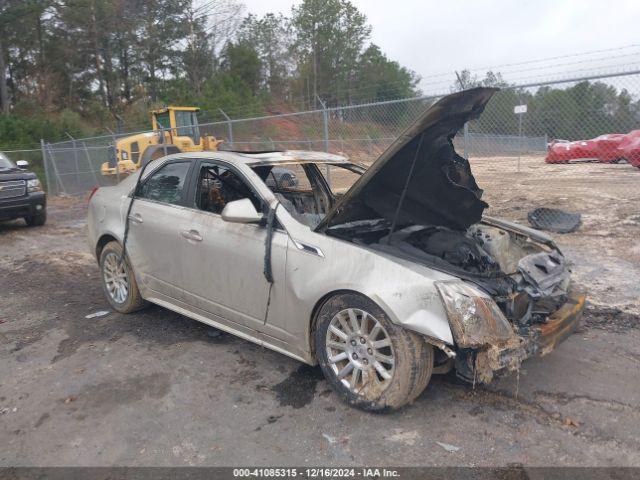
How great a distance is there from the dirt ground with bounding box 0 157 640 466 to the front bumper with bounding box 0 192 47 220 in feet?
16.4

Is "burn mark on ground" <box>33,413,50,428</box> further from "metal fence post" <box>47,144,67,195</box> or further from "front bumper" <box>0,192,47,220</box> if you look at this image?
"metal fence post" <box>47,144,67,195</box>

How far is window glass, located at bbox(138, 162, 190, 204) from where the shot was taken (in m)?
4.23

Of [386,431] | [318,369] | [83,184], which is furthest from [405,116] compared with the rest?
[83,184]

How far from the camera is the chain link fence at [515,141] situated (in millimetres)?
7203

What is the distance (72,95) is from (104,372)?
37.0m

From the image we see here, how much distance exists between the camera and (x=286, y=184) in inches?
196

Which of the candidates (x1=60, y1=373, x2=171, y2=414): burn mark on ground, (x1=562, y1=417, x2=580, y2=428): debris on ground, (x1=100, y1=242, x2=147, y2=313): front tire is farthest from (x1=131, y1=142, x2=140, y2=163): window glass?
(x1=562, y1=417, x2=580, y2=428): debris on ground

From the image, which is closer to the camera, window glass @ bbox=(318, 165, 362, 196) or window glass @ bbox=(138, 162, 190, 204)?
window glass @ bbox=(138, 162, 190, 204)

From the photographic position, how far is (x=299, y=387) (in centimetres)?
337

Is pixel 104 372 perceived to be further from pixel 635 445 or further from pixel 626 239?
pixel 626 239

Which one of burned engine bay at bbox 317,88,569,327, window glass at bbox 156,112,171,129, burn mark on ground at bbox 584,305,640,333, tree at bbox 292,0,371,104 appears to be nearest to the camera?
burned engine bay at bbox 317,88,569,327

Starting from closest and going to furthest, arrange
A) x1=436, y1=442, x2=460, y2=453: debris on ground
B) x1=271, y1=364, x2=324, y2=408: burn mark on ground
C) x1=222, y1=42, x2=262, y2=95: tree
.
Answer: x1=436, y1=442, x2=460, y2=453: debris on ground, x1=271, y1=364, x2=324, y2=408: burn mark on ground, x1=222, y1=42, x2=262, y2=95: tree

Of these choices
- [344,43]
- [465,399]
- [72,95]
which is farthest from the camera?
[344,43]

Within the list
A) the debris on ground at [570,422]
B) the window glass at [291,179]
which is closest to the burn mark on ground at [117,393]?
the window glass at [291,179]
